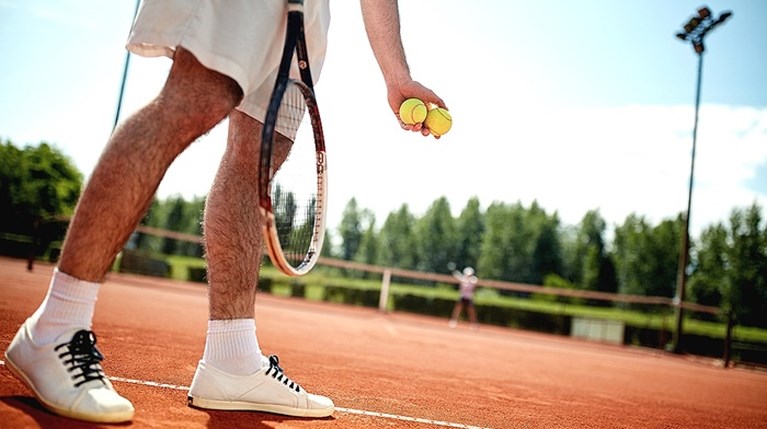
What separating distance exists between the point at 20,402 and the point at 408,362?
3422 mm

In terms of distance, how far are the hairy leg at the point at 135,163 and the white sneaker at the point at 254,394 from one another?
1.79 ft

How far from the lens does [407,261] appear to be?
2884 inches

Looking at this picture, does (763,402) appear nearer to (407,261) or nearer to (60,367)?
(60,367)

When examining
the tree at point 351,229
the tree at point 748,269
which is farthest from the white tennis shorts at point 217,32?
the tree at point 351,229

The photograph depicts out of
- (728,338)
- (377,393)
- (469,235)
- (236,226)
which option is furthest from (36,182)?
(236,226)

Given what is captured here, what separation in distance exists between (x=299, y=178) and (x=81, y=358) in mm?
1033

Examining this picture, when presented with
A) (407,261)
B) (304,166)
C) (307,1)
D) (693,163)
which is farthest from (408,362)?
(407,261)

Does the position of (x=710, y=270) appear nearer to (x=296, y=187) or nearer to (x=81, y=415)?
(x=296, y=187)

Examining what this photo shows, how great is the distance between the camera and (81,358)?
1.48m

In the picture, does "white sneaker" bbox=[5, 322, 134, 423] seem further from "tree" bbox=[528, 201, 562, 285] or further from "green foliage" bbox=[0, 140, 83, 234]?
"tree" bbox=[528, 201, 562, 285]

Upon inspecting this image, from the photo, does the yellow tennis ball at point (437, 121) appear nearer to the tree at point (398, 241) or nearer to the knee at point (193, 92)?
the knee at point (193, 92)

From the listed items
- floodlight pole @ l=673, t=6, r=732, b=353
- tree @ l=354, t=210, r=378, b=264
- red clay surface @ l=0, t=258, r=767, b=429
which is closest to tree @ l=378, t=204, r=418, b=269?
tree @ l=354, t=210, r=378, b=264

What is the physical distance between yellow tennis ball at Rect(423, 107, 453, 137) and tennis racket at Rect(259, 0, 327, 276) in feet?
1.50

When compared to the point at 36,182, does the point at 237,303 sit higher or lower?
lower
